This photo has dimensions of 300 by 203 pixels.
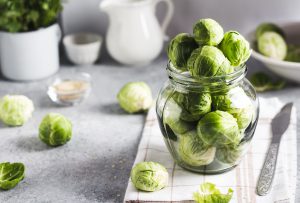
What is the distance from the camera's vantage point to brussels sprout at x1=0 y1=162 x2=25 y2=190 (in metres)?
1.40

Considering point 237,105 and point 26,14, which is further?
point 26,14

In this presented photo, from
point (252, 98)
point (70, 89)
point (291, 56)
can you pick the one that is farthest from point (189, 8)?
point (252, 98)

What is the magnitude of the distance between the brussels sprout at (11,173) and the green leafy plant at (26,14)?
0.65 metres

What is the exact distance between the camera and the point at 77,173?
147 centimetres

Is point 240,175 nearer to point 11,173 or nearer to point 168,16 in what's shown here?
point 11,173

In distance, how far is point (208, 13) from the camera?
7.19ft

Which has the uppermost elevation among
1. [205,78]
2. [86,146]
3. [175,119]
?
[205,78]

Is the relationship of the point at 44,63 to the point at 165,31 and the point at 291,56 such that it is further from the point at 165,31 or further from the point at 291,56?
the point at 291,56

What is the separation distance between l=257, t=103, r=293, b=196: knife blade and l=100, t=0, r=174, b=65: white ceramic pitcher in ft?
2.04

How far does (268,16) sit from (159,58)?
1.43 feet

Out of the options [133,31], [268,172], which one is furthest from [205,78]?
[133,31]

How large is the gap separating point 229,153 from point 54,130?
0.50 metres

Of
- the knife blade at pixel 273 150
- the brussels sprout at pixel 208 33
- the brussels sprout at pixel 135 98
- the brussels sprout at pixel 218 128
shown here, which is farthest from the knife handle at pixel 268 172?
the brussels sprout at pixel 135 98

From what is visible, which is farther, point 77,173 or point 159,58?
point 159,58
